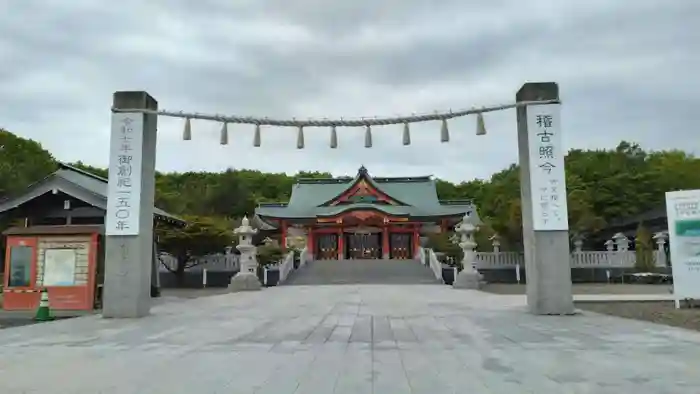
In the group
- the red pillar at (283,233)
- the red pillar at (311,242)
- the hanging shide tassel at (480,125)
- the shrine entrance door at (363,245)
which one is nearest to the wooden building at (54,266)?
the hanging shide tassel at (480,125)

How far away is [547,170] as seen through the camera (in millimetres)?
11500

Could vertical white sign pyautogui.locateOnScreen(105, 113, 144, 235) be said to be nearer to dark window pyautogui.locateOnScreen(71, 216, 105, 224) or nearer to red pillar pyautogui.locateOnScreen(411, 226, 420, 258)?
dark window pyautogui.locateOnScreen(71, 216, 105, 224)

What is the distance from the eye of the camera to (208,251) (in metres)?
25.9

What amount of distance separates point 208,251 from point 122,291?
47.5ft

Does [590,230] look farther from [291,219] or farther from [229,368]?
[229,368]

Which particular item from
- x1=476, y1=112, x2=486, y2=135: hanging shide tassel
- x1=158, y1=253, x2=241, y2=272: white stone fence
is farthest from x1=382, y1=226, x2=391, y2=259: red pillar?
x1=476, y1=112, x2=486, y2=135: hanging shide tassel

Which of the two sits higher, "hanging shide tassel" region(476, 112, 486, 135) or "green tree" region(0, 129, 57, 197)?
"green tree" region(0, 129, 57, 197)

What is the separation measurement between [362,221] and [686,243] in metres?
26.4

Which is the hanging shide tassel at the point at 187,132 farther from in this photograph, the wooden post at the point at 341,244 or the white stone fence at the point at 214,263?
the wooden post at the point at 341,244

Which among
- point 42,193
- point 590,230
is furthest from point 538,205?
point 590,230

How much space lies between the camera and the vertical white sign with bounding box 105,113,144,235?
1172 cm

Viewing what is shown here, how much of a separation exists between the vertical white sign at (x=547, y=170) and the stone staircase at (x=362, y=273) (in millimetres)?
15359

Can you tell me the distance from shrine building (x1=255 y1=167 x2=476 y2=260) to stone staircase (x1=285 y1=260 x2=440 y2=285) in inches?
176

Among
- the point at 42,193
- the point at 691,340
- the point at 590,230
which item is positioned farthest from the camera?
the point at 590,230
